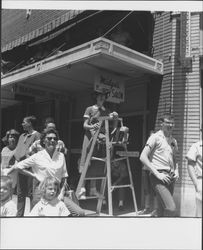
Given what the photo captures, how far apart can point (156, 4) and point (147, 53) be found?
144cm

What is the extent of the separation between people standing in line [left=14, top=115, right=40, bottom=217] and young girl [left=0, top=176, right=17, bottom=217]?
0.96 ft

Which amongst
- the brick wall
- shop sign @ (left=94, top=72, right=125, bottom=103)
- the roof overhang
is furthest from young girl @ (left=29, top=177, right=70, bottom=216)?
the brick wall

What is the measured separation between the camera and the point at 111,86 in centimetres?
551

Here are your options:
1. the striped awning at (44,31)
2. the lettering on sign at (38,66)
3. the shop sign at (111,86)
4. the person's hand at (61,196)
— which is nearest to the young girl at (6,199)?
the person's hand at (61,196)

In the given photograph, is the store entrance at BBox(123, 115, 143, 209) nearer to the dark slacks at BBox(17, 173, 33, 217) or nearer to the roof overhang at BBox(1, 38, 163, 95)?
the roof overhang at BBox(1, 38, 163, 95)

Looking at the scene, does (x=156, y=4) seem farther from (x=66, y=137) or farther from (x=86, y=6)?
(x=66, y=137)

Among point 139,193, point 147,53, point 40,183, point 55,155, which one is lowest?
point 139,193

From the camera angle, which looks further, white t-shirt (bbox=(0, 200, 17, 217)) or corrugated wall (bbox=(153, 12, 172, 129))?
corrugated wall (bbox=(153, 12, 172, 129))

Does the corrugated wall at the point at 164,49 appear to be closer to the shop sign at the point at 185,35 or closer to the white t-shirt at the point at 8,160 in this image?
the shop sign at the point at 185,35

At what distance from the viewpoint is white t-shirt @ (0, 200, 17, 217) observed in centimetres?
400

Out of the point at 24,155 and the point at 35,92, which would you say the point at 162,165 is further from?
the point at 35,92

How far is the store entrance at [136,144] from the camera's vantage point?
6.01 meters

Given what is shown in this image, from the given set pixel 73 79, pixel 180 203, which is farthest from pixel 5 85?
pixel 180 203

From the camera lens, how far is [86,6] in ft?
14.9
